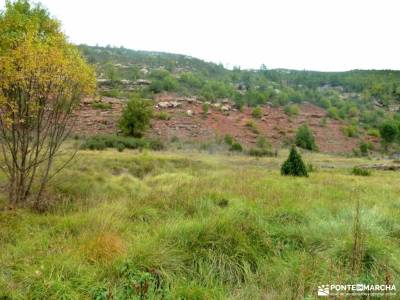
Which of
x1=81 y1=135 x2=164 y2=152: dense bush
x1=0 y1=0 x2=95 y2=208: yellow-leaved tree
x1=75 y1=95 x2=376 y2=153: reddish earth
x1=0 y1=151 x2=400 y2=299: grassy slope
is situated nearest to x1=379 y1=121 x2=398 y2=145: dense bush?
x1=75 y1=95 x2=376 y2=153: reddish earth

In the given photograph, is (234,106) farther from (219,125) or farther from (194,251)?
(194,251)

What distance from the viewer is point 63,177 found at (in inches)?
418

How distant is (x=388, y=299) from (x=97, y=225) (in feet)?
12.0

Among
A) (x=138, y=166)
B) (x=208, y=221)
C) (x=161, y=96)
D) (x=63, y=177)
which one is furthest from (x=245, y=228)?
(x=161, y=96)

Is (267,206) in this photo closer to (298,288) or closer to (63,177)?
(298,288)

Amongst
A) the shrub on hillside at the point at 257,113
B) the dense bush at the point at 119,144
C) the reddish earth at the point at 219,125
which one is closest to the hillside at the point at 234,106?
the reddish earth at the point at 219,125

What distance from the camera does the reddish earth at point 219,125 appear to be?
4006cm

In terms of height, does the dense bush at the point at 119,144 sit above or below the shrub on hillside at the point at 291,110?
below

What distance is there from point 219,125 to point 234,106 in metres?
9.01

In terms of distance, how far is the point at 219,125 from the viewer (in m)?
45.8

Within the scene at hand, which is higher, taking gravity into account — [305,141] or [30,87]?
[30,87]

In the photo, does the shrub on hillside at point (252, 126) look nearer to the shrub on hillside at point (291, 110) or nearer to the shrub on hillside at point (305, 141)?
the shrub on hillside at point (305, 141)

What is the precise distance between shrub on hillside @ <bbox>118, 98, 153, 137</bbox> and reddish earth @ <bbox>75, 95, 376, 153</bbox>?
3994 millimetres

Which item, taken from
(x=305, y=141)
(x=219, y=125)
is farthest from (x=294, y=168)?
(x=219, y=125)
